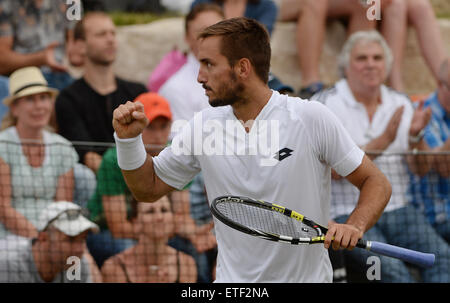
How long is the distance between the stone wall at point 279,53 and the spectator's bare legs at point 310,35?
34 centimetres

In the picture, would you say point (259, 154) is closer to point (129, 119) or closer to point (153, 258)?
point (129, 119)

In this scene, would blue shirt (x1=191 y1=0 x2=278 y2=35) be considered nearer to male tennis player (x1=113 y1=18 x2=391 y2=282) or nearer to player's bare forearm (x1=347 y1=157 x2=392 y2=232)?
male tennis player (x1=113 y1=18 x2=391 y2=282)

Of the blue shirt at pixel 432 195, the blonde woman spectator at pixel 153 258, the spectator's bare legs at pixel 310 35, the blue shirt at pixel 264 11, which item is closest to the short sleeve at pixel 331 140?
the blonde woman spectator at pixel 153 258

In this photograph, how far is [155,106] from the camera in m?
6.08

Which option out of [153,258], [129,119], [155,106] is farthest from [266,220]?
[155,106]

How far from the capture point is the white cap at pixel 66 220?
560cm

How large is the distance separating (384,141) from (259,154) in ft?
8.67

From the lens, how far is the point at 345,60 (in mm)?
6656

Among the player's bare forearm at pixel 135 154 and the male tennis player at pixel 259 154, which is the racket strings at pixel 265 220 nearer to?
the male tennis player at pixel 259 154

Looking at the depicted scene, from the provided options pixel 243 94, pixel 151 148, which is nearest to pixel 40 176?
pixel 151 148
